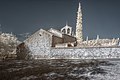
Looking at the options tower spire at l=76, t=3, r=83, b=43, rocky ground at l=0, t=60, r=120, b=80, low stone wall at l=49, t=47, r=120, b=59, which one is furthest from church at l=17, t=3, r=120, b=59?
tower spire at l=76, t=3, r=83, b=43

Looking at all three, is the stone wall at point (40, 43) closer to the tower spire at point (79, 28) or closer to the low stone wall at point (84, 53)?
the low stone wall at point (84, 53)

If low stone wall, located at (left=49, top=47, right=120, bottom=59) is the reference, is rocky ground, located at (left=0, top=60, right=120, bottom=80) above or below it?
below

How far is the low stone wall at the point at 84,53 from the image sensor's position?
38.0 m

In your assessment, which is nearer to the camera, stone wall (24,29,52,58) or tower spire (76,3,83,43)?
stone wall (24,29,52,58)

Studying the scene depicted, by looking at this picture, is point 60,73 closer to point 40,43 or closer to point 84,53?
point 84,53

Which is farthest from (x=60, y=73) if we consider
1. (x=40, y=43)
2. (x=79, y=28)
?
(x=79, y=28)

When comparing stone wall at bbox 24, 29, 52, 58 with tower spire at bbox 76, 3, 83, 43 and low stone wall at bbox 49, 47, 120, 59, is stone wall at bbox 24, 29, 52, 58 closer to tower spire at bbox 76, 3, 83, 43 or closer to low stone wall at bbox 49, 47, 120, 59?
low stone wall at bbox 49, 47, 120, 59

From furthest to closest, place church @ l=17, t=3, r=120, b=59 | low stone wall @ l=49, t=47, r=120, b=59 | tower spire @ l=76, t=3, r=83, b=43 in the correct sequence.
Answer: tower spire @ l=76, t=3, r=83, b=43 < church @ l=17, t=3, r=120, b=59 < low stone wall @ l=49, t=47, r=120, b=59

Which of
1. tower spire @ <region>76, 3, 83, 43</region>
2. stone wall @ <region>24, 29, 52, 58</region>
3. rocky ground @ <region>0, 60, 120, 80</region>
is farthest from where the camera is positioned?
tower spire @ <region>76, 3, 83, 43</region>

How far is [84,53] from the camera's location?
1555 inches

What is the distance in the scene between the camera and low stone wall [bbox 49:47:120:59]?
38.0m

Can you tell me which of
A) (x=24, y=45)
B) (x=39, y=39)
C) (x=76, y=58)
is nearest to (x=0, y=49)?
(x=24, y=45)

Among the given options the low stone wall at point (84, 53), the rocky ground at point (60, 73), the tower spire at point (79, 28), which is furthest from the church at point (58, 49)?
the tower spire at point (79, 28)

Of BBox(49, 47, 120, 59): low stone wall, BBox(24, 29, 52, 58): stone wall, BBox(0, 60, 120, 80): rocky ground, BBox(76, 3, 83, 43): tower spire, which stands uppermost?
BBox(76, 3, 83, 43): tower spire
